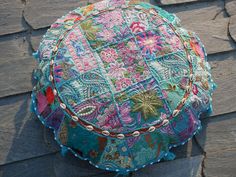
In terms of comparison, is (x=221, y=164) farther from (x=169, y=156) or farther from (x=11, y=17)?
(x=11, y=17)

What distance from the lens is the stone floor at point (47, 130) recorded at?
5.70ft

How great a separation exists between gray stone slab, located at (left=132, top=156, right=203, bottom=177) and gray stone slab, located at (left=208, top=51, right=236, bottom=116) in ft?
0.92

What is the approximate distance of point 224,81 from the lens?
1.94 metres

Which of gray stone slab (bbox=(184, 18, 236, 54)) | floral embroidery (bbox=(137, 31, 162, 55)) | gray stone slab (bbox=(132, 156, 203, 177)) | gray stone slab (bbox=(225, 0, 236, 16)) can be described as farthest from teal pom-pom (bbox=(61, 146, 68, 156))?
gray stone slab (bbox=(225, 0, 236, 16))

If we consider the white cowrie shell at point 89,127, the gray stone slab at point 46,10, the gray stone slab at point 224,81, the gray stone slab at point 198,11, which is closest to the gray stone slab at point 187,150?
the gray stone slab at point 224,81

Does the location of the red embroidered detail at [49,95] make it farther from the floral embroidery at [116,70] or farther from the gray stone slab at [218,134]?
the gray stone slab at [218,134]

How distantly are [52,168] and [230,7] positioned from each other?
1.28 m

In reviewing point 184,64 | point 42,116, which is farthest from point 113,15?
point 42,116

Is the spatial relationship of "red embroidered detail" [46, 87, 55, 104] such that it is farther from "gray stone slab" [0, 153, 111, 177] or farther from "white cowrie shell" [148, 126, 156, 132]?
"white cowrie shell" [148, 126, 156, 132]

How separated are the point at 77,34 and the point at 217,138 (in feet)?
2.68

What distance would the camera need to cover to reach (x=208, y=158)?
1750mm

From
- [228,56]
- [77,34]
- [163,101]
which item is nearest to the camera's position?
[163,101]

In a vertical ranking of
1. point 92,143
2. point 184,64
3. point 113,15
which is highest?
point 113,15

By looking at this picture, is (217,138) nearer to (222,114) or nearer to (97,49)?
(222,114)
